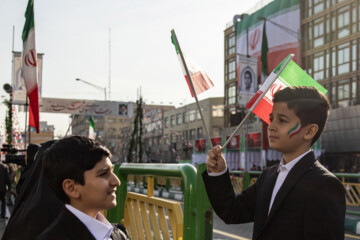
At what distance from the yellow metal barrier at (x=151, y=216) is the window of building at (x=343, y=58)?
3158 centimetres

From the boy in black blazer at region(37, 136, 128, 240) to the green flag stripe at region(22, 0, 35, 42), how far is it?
7.72 meters

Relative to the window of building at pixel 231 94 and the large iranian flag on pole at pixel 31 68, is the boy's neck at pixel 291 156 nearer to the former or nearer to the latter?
the large iranian flag on pole at pixel 31 68

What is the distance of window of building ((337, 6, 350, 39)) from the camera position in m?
33.9

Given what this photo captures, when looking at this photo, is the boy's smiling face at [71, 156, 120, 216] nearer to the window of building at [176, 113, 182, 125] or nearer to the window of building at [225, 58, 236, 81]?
the window of building at [225, 58, 236, 81]

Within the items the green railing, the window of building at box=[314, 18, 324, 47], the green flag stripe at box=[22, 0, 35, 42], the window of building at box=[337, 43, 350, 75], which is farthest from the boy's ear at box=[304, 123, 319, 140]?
the window of building at box=[314, 18, 324, 47]

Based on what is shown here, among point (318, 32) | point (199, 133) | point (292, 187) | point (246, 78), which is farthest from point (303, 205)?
point (199, 133)

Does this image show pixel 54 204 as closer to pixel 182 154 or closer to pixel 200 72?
pixel 200 72

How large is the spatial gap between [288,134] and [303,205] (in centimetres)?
35

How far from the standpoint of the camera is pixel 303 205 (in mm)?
2279

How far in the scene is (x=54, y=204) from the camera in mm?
2729

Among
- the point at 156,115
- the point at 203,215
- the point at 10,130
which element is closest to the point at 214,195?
the point at 203,215

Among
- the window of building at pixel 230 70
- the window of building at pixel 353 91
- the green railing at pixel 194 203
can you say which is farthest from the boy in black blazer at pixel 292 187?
the window of building at pixel 230 70

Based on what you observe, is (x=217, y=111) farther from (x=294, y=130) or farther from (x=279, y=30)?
(x=294, y=130)

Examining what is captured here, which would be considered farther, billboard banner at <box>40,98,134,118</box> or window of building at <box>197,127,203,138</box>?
window of building at <box>197,127,203,138</box>
